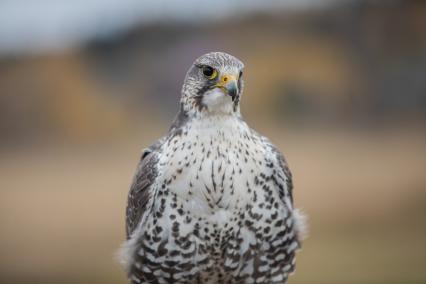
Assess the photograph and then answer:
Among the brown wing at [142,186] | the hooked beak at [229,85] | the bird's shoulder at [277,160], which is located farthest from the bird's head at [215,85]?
the brown wing at [142,186]

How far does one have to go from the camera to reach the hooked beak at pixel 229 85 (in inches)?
144

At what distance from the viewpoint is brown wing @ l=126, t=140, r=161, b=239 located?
13.2 feet

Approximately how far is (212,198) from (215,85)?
57cm

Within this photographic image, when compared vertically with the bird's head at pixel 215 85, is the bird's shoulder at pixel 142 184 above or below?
below

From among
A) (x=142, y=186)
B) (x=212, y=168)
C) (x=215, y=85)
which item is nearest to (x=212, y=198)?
(x=212, y=168)

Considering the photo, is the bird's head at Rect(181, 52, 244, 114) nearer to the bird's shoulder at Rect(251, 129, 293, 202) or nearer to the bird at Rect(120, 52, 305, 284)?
the bird at Rect(120, 52, 305, 284)

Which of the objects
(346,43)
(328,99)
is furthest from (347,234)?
(346,43)

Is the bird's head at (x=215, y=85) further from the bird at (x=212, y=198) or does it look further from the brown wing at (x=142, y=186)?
the brown wing at (x=142, y=186)

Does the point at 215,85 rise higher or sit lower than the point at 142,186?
higher

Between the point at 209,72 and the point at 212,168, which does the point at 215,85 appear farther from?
the point at 212,168

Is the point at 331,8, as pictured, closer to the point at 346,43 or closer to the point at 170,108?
the point at 346,43

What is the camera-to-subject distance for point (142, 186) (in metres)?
4.05

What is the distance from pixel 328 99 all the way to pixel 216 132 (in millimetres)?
7275

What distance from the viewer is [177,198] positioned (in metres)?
3.84
